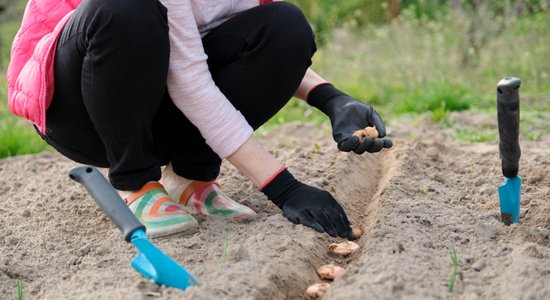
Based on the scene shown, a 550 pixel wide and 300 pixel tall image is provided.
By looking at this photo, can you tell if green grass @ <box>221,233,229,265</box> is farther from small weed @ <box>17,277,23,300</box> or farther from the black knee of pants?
small weed @ <box>17,277,23,300</box>

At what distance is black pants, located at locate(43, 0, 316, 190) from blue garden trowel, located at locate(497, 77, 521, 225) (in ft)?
2.26

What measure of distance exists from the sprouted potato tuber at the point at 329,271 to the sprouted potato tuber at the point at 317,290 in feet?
0.25

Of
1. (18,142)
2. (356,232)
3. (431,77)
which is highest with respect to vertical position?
(356,232)

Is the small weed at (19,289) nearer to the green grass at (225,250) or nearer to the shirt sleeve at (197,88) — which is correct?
the green grass at (225,250)

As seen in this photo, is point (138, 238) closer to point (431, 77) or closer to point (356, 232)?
point (356, 232)

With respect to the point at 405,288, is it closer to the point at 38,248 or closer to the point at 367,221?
the point at 367,221

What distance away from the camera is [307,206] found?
2398mm

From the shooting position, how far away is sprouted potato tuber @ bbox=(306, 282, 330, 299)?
1.99 metres

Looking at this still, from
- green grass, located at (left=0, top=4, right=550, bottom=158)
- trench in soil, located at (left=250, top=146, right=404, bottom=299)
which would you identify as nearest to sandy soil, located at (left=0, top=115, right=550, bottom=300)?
trench in soil, located at (left=250, top=146, right=404, bottom=299)

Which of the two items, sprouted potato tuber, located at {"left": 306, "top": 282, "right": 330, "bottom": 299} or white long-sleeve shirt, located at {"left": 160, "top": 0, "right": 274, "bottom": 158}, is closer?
sprouted potato tuber, located at {"left": 306, "top": 282, "right": 330, "bottom": 299}

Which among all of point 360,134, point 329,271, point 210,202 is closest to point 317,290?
point 329,271

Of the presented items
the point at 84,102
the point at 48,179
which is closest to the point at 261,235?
the point at 84,102

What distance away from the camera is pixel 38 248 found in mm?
2508

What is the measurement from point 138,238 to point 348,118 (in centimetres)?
85
